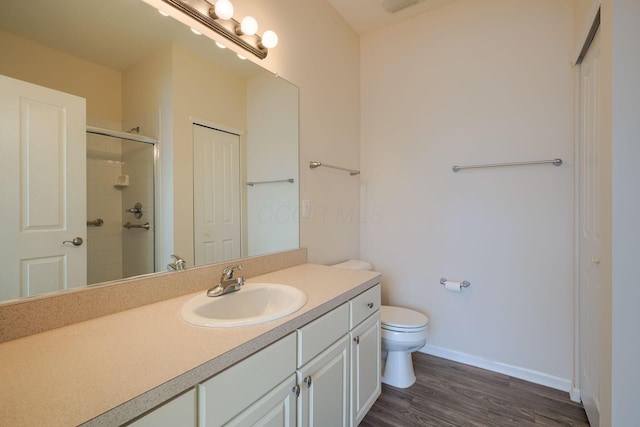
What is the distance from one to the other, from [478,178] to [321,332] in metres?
1.67

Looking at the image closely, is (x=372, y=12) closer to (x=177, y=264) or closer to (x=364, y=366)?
(x=177, y=264)

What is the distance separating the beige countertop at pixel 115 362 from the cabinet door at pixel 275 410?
0.54 ft

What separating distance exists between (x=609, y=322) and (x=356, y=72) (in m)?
2.38

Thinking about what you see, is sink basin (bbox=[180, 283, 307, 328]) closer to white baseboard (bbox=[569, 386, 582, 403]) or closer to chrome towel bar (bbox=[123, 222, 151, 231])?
chrome towel bar (bbox=[123, 222, 151, 231])

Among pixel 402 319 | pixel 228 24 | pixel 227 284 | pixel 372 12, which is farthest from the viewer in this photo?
pixel 372 12

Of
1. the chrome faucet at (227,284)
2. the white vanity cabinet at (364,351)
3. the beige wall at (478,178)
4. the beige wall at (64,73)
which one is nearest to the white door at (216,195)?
the chrome faucet at (227,284)

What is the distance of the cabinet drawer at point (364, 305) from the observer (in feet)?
4.41

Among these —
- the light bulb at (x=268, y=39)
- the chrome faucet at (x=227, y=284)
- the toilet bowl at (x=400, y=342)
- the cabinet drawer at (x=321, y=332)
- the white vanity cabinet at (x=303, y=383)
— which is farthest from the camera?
the toilet bowl at (x=400, y=342)

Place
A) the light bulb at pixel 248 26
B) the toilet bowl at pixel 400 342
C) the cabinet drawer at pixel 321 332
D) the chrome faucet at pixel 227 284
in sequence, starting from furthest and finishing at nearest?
the toilet bowl at pixel 400 342, the light bulb at pixel 248 26, the chrome faucet at pixel 227 284, the cabinet drawer at pixel 321 332

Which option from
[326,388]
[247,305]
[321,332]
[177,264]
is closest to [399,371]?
[326,388]

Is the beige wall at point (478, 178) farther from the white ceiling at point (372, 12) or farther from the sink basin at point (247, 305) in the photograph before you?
the sink basin at point (247, 305)

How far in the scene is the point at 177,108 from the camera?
124cm

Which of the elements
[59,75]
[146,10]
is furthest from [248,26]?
[59,75]

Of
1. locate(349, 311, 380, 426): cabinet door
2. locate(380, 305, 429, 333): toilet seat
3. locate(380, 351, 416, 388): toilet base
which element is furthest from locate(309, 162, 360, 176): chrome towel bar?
locate(380, 351, 416, 388): toilet base
